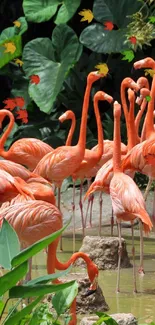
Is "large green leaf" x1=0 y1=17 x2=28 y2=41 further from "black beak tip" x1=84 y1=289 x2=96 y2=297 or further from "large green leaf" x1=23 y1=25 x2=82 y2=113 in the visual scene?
"black beak tip" x1=84 y1=289 x2=96 y2=297

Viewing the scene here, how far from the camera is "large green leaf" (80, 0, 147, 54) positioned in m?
9.11

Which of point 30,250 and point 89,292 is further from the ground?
point 30,250

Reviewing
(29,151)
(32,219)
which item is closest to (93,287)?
(32,219)

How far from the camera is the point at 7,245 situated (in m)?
1.59

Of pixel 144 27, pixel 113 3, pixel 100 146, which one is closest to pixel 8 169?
pixel 100 146

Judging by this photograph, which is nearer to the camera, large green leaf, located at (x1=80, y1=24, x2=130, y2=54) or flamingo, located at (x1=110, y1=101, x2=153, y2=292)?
flamingo, located at (x1=110, y1=101, x2=153, y2=292)

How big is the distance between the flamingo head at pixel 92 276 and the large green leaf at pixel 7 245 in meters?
2.19

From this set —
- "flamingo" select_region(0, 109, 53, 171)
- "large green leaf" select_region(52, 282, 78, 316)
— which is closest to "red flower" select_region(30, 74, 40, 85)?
"flamingo" select_region(0, 109, 53, 171)

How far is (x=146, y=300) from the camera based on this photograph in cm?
453

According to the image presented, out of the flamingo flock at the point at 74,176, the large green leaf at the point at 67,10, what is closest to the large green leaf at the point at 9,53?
the large green leaf at the point at 67,10

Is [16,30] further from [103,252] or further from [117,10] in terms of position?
[103,252]

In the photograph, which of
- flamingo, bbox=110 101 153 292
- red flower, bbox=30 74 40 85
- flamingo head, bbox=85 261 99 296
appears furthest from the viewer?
red flower, bbox=30 74 40 85

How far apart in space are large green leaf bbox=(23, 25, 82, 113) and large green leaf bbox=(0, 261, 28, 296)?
7.66m

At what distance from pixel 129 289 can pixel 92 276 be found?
1.05 meters
